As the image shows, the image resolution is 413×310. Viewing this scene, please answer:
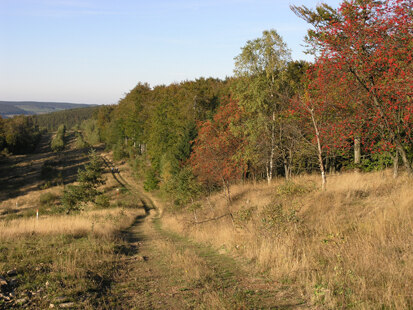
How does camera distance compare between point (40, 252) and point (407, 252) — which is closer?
point (407, 252)

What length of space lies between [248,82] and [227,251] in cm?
1621

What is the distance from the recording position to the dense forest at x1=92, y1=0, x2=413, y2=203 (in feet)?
34.2

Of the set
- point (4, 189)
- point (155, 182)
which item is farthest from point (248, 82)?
point (4, 189)

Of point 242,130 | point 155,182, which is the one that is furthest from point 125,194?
point 242,130

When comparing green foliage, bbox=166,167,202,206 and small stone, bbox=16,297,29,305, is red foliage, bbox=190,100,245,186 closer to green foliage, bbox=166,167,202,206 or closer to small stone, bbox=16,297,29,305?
green foliage, bbox=166,167,202,206

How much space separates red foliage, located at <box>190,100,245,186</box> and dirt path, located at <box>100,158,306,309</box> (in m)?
16.3

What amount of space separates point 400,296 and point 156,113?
4345cm

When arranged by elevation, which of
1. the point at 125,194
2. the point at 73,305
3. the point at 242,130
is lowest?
the point at 125,194

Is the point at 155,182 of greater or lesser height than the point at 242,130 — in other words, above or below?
below

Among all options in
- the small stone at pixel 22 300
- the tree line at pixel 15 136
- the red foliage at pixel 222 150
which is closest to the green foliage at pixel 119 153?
the tree line at pixel 15 136

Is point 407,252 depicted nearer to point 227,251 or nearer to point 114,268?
point 227,251

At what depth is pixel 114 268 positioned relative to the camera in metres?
7.84

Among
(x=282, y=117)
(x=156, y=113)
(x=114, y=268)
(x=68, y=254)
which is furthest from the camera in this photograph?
(x=156, y=113)

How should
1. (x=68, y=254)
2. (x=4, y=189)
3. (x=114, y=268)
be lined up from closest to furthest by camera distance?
(x=114, y=268) → (x=68, y=254) → (x=4, y=189)
